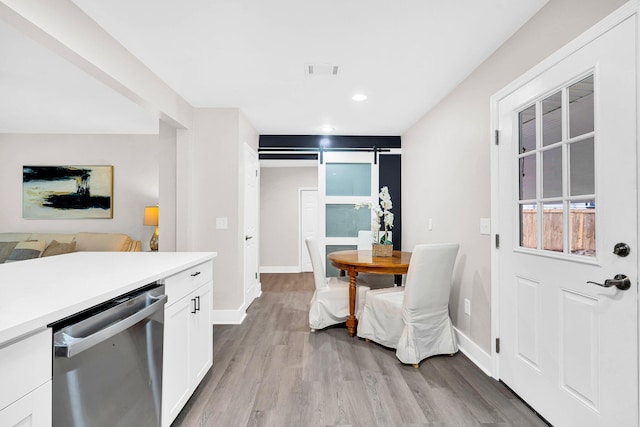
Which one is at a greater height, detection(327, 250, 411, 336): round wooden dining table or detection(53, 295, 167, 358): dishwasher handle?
detection(53, 295, 167, 358): dishwasher handle

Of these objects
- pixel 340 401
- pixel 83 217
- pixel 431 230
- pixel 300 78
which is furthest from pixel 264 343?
pixel 83 217

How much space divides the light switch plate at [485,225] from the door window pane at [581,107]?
2.85 ft

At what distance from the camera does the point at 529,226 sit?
1935 mm

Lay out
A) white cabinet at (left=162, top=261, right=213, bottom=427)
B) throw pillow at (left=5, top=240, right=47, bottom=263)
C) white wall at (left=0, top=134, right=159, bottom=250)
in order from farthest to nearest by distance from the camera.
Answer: white wall at (left=0, top=134, right=159, bottom=250), throw pillow at (left=5, top=240, right=47, bottom=263), white cabinet at (left=162, top=261, right=213, bottom=427)

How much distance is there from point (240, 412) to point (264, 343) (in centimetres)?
99

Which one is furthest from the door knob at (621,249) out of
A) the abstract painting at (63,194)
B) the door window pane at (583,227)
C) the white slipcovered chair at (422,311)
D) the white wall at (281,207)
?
the abstract painting at (63,194)

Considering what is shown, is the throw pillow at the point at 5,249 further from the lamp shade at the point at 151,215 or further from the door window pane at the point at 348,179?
the door window pane at the point at 348,179

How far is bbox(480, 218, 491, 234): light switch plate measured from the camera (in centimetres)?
232

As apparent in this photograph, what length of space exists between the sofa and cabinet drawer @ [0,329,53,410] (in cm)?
384

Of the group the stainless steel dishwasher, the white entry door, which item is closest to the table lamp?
the stainless steel dishwasher

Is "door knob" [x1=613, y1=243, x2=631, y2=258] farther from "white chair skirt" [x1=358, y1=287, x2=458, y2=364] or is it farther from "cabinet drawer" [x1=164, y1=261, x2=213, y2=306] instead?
"cabinet drawer" [x1=164, y1=261, x2=213, y2=306]

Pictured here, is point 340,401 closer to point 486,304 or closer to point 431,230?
point 486,304

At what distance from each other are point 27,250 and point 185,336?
4036 mm

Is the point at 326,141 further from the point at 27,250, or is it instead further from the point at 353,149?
the point at 27,250
